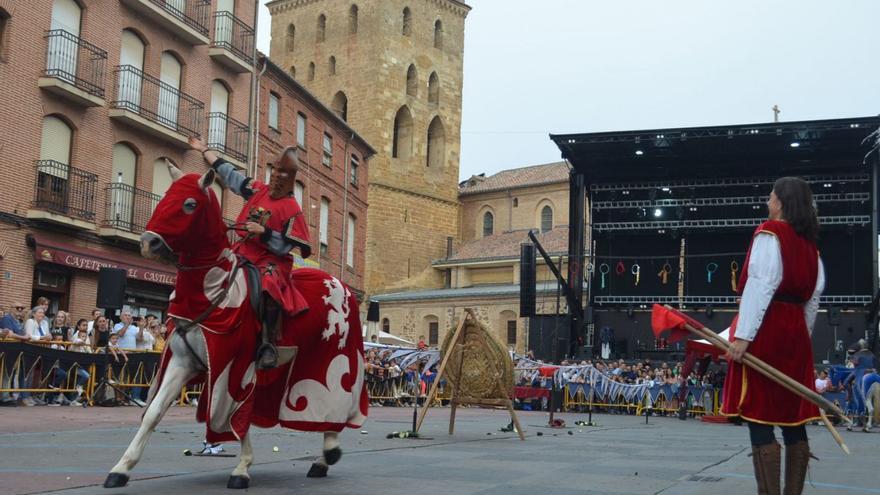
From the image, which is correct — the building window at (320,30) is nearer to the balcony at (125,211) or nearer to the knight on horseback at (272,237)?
the balcony at (125,211)

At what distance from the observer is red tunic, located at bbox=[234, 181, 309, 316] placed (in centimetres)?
723

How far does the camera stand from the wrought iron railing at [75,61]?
25094 mm

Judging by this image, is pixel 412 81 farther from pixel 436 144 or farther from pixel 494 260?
pixel 494 260

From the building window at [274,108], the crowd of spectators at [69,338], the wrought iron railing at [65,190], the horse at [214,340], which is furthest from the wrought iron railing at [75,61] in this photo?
the horse at [214,340]

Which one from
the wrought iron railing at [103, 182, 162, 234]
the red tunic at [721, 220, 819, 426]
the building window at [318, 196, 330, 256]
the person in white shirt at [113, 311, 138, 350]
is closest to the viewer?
the red tunic at [721, 220, 819, 426]

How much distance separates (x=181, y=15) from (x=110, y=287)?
14.4 m

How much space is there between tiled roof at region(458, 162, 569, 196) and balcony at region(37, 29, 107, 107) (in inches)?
1766

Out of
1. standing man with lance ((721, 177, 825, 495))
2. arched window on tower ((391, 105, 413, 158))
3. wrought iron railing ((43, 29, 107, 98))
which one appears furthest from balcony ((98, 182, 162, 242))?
arched window on tower ((391, 105, 413, 158))

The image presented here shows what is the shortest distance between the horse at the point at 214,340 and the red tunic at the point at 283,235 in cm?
20

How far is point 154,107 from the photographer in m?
29.1

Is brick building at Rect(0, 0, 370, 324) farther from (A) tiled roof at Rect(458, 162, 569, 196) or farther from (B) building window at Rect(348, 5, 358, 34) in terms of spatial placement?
(A) tiled roof at Rect(458, 162, 569, 196)

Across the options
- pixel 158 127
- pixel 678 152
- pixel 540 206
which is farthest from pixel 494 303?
pixel 158 127

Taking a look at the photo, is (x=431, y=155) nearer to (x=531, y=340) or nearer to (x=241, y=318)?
(x=531, y=340)

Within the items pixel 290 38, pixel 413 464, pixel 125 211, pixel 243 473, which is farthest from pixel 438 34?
pixel 243 473
